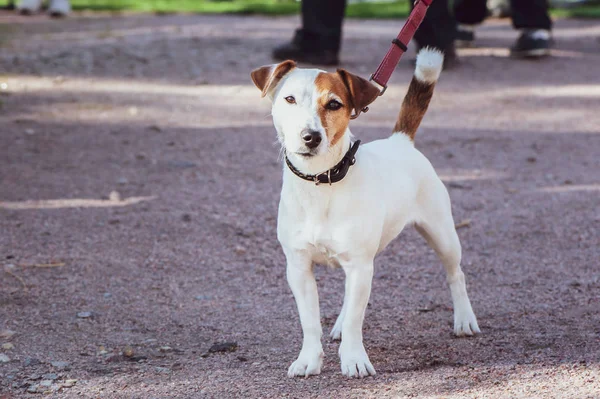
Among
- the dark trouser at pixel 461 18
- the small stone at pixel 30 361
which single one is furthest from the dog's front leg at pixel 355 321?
the dark trouser at pixel 461 18

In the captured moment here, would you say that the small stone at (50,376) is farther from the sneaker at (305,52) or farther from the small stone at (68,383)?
the sneaker at (305,52)

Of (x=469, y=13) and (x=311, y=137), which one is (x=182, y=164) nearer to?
(x=311, y=137)

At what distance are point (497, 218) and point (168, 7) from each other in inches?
408

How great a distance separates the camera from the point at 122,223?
562 centimetres

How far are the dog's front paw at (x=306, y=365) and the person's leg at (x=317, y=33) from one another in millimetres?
6509

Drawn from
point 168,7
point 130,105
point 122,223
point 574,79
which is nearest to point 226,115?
point 130,105

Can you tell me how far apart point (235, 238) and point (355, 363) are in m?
2.11

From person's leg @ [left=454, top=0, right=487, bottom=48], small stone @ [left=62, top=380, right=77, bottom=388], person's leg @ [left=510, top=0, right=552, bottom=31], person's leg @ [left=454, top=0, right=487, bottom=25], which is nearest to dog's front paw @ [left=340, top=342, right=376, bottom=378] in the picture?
small stone @ [left=62, top=380, right=77, bottom=388]

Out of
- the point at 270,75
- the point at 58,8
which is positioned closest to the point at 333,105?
the point at 270,75

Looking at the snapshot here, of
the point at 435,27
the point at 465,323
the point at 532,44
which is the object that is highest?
the point at 435,27

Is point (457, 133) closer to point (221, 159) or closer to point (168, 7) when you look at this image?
point (221, 159)

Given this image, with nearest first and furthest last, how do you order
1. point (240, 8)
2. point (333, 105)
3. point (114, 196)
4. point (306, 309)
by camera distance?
point (333, 105)
point (306, 309)
point (114, 196)
point (240, 8)

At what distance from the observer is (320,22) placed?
9695mm

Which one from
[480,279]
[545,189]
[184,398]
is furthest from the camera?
[545,189]
